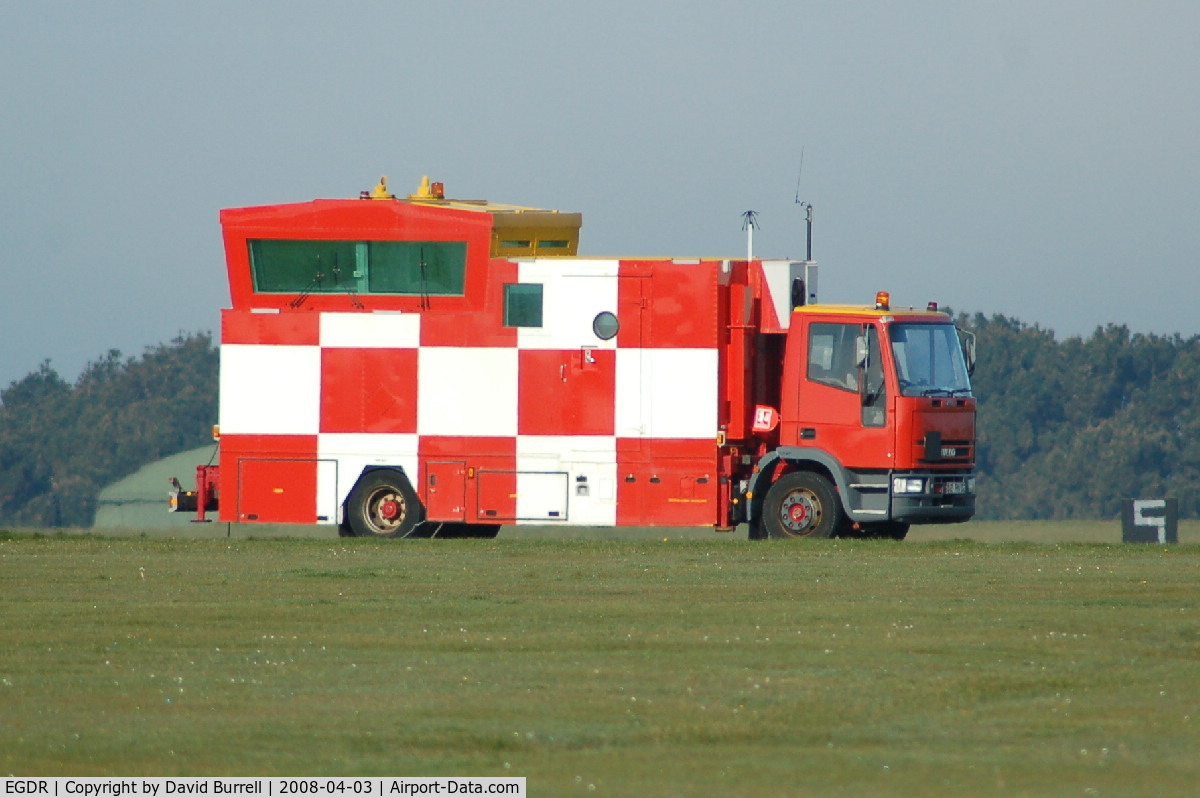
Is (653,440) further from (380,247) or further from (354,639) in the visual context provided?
(354,639)

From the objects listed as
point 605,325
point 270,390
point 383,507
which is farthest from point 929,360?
point 270,390

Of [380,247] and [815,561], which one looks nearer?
[815,561]

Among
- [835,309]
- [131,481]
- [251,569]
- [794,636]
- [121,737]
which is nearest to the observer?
[121,737]

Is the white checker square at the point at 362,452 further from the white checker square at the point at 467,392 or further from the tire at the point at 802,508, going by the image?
the tire at the point at 802,508

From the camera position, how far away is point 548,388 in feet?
77.4

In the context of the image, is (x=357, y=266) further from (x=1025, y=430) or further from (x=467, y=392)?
(x=1025, y=430)

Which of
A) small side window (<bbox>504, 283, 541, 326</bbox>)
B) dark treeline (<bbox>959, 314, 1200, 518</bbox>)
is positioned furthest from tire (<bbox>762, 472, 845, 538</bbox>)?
dark treeline (<bbox>959, 314, 1200, 518</bbox>)

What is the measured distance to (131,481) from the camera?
77.1 m

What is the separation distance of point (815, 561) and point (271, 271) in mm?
8157

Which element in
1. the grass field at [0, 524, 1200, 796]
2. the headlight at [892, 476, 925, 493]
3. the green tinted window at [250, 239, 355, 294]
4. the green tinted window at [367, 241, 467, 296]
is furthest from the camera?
the green tinted window at [250, 239, 355, 294]

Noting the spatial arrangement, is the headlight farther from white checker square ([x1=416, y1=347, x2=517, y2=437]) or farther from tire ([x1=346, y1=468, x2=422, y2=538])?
tire ([x1=346, y1=468, x2=422, y2=538])

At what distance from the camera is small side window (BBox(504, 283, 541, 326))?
2364 cm

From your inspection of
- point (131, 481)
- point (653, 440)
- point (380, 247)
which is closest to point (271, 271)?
point (380, 247)

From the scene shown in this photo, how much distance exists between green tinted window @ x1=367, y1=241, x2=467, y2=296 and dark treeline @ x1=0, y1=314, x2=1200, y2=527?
41.8m
